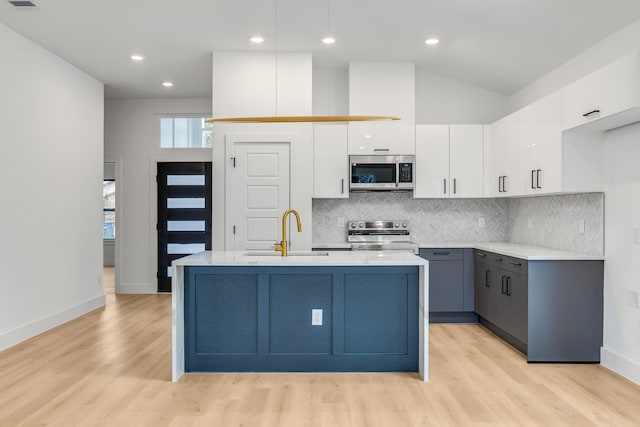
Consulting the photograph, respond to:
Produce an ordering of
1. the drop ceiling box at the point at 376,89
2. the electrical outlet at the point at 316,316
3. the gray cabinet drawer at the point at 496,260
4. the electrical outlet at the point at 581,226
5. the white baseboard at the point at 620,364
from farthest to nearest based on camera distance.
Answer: the drop ceiling box at the point at 376,89 < the gray cabinet drawer at the point at 496,260 < the electrical outlet at the point at 581,226 < the electrical outlet at the point at 316,316 < the white baseboard at the point at 620,364

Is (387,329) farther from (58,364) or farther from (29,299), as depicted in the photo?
(29,299)

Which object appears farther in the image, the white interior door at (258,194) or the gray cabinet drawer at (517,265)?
the white interior door at (258,194)

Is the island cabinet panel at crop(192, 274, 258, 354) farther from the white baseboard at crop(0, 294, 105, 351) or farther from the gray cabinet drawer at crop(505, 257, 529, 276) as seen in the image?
the gray cabinet drawer at crop(505, 257, 529, 276)

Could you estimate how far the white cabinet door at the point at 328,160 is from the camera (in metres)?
5.55

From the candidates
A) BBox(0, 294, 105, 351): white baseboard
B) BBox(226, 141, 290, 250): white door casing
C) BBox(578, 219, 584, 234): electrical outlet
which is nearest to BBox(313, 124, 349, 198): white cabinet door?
BBox(226, 141, 290, 250): white door casing

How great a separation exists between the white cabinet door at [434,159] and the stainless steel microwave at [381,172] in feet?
0.41

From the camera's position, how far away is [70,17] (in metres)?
4.35

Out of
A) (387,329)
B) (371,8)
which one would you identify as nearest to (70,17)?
(371,8)

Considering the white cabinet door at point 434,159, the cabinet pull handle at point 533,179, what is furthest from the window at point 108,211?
the cabinet pull handle at point 533,179

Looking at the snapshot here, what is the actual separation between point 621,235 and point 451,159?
2.22 m

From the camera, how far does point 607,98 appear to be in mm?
3236

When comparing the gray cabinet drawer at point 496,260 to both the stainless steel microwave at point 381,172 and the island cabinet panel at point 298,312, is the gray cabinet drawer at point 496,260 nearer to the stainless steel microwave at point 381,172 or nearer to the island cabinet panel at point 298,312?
the stainless steel microwave at point 381,172

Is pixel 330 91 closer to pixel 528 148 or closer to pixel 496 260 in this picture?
pixel 528 148

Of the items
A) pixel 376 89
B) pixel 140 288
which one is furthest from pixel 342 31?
pixel 140 288
